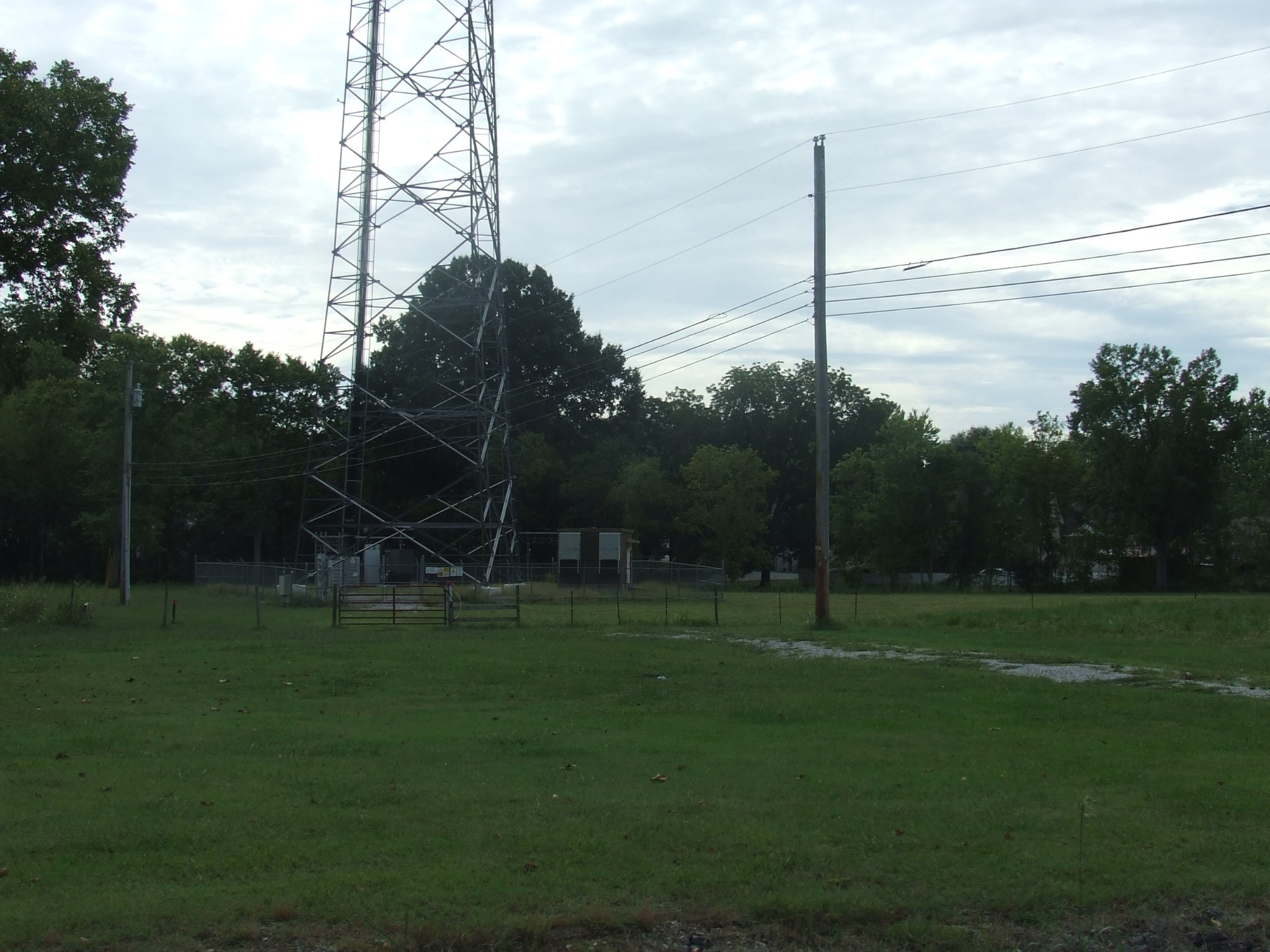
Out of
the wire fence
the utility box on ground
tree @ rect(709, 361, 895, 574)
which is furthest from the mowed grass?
tree @ rect(709, 361, 895, 574)

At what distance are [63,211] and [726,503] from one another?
56303 millimetres

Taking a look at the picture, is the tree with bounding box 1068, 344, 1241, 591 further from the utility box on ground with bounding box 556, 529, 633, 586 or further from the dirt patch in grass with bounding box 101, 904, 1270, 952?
the dirt patch in grass with bounding box 101, 904, 1270, 952

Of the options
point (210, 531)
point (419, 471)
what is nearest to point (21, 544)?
point (210, 531)

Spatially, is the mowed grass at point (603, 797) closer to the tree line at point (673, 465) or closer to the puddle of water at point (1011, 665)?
the puddle of water at point (1011, 665)

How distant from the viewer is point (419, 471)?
67562mm

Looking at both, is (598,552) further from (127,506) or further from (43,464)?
(43,464)

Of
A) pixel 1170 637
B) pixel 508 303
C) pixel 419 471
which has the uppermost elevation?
pixel 508 303

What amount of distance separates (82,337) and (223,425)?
43168 mm

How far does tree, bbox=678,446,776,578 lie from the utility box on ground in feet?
62.1

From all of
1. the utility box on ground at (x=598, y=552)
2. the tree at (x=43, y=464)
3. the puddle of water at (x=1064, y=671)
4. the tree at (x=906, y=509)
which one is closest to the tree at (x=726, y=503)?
the tree at (x=906, y=509)

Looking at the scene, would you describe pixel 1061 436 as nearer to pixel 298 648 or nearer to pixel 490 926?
pixel 298 648

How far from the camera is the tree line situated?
6750 cm

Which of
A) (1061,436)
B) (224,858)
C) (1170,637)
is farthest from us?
(1061,436)

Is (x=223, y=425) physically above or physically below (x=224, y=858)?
above
